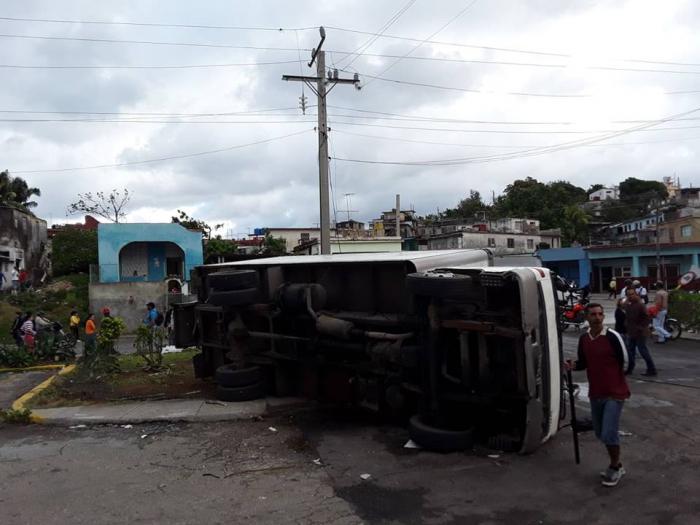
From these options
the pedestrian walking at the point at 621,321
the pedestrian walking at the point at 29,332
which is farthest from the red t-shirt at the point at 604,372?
the pedestrian walking at the point at 29,332

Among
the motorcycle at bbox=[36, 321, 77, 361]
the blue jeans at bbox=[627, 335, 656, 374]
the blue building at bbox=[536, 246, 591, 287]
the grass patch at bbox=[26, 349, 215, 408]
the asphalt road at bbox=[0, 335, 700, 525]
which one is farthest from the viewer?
the blue building at bbox=[536, 246, 591, 287]

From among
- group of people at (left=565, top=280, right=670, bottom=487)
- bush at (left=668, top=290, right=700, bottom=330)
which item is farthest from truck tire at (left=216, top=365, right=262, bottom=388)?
bush at (left=668, top=290, right=700, bottom=330)

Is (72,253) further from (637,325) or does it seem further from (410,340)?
(410,340)

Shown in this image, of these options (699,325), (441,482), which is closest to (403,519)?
(441,482)

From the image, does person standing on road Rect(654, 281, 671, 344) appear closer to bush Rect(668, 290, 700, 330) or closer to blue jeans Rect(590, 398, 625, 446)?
bush Rect(668, 290, 700, 330)

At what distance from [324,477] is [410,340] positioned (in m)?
1.81

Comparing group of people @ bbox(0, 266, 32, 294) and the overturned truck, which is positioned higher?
group of people @ bbox(0, 266, 32, 294)

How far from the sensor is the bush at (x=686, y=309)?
586 inches

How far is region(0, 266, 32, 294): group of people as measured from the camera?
32.8 meters

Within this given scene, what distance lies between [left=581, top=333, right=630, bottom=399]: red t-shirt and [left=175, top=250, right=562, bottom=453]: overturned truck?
1.55 feet

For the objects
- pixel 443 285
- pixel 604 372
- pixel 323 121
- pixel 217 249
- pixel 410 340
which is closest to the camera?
pixel 604 372

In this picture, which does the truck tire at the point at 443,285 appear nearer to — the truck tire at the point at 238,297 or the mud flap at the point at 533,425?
the mud flap at the point at 533,425

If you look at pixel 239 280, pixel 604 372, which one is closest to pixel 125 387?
pixel 239 280

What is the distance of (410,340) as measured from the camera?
21.3 ft
